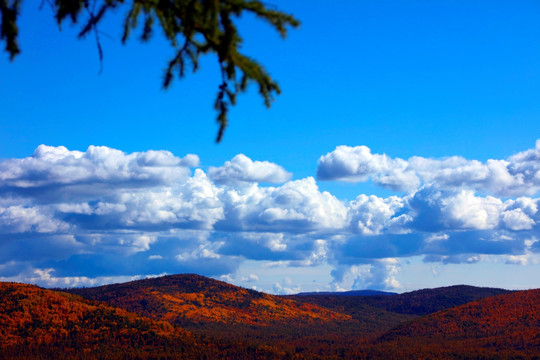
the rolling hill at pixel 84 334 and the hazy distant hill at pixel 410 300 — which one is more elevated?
the hazy distant hill at pixel 410 300

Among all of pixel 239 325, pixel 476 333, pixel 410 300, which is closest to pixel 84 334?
pixel 239 325

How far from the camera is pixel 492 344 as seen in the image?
5662 centimetres

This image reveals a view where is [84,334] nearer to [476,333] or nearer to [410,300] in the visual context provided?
[476,333]

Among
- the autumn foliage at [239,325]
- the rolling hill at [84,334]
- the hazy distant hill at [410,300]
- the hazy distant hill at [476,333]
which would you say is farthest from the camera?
the hazy distant hill at [410,300]

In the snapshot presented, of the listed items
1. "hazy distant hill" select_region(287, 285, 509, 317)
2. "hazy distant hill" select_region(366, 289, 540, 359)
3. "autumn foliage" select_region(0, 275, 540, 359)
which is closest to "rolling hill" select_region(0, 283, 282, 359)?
"autumn foliage" select_region(0, 275, 540, 359)

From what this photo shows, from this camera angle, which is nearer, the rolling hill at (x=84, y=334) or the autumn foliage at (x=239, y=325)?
the rolling hill at (x=84, y=334)

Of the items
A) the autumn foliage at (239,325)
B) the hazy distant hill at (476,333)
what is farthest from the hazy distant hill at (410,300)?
the hazy distant hill at (476,333)

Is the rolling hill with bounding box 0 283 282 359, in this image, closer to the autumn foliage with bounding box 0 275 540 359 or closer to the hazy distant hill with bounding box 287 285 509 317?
the autumn foliage with bounding box 0 275 540 359

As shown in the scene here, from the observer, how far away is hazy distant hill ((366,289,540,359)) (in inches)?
2029

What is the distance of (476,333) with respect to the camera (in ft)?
211

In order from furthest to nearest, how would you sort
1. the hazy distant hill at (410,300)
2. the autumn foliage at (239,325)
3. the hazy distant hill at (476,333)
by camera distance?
1. the hazy distant hill at (410,300)
2. the hazy distant hill at (476,333)
3. the autumn foliage at (239,325)

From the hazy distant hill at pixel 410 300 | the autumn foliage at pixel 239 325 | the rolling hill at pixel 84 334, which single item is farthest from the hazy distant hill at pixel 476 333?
the hazy distant hill at pixel 410 300

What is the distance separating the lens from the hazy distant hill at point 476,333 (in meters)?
51.5

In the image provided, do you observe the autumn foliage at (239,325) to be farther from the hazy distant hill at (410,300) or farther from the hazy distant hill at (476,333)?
the hazy distant hill at (410,300)
